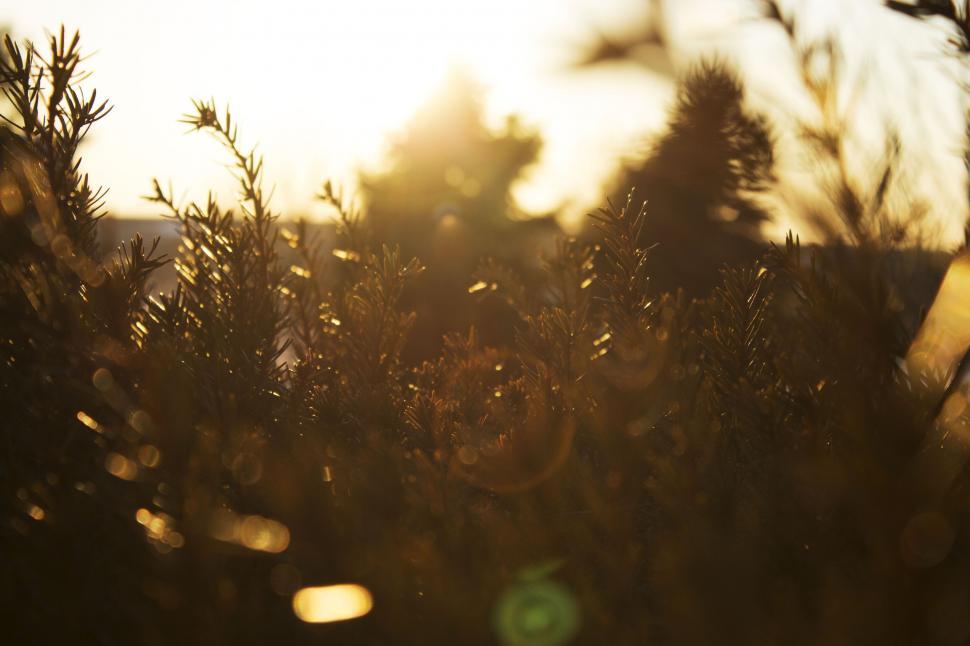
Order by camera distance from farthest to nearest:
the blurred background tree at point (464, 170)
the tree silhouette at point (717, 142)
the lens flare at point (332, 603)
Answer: the blurred background tree at point (464, 170)
the tree silhouette at point (717, 142)
the lens flare at point (332, 603)

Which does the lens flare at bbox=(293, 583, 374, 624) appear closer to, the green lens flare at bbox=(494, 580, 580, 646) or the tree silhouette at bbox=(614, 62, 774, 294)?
the green lens flare at bbox=(494, 580, 580, 646)

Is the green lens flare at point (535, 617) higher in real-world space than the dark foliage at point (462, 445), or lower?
lower

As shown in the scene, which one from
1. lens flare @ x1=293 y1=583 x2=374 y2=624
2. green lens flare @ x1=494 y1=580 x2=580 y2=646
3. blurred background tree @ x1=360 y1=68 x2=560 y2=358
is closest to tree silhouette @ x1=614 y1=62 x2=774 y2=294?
green lens flare @ x1=494 y1=580 x2=580 y2=646

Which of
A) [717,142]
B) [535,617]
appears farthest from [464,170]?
[535,617]

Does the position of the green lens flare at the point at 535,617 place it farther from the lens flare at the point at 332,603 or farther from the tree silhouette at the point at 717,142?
the tree silhouette at the point at 717,142

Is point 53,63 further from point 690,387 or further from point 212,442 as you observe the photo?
point 690,387

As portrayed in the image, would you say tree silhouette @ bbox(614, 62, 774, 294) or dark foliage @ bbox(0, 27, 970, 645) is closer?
dark foliage @ bbox(0, 27, 970, 645)

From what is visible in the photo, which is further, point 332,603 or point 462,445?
point 462,445

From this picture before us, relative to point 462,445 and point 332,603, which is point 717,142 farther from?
point 332,603

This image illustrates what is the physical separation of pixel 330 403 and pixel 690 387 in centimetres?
64

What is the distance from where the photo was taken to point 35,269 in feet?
4.23

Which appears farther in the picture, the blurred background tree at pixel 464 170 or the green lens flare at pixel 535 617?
the blurred background tree at pixel 464 170

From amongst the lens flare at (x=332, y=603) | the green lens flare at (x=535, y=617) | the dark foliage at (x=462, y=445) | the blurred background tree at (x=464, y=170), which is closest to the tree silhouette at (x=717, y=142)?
the dark foliage at (x=462, y=445)

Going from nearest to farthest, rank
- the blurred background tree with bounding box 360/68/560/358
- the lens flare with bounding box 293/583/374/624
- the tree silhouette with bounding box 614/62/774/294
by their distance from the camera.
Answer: the lens flare with bounding box 293/583/374/624 → the tree silhouette with bounding box 614/62/774/294 → the blurred background tree with bounding box 360/68/560/358
